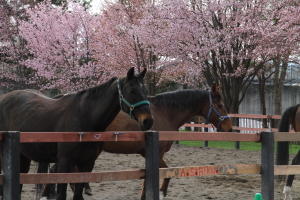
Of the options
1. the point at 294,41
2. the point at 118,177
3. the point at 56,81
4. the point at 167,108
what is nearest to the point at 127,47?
the point at 56,81

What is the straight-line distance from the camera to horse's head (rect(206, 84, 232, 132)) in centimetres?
727

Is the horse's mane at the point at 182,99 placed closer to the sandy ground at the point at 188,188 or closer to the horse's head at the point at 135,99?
the sandy ground at the point at 188,188

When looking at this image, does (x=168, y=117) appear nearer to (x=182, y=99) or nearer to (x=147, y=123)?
(x=182, y=99)

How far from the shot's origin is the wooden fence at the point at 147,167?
411 cm

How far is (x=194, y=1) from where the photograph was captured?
19.0 m

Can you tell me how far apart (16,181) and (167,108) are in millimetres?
3584

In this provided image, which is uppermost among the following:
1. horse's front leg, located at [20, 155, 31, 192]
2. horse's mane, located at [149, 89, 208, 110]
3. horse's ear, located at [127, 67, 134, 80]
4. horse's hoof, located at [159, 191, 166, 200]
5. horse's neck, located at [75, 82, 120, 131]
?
horse's ear, located at [127, 67, 134, 80]

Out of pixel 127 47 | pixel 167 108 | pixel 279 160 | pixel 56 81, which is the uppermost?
pixel 127 47

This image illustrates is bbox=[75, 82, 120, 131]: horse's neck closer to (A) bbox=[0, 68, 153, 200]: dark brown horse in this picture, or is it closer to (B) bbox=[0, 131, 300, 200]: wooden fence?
(A) bbox=[0, 68, 153, 200]: dark brown horse

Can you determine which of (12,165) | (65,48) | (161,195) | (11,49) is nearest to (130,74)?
(12,165)

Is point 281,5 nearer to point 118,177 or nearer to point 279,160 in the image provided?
point 279,160

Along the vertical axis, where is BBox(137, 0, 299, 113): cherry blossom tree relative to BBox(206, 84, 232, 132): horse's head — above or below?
above

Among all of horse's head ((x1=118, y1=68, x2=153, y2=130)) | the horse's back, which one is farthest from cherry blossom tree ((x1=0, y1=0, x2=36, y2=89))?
horse's head ((x1=118, y1=68, x2=153, y2=130))

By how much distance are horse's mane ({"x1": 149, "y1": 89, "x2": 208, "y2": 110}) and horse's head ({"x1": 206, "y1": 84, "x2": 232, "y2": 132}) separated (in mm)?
122
